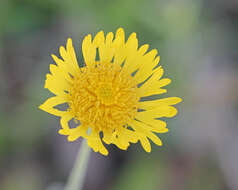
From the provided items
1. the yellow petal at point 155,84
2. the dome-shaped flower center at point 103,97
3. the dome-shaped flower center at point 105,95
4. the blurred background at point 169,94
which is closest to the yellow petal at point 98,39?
the dome-shaped flower center at point 103,97

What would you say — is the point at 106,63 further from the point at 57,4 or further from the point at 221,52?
the point at 221,52

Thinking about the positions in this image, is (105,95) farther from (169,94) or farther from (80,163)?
(169,94)

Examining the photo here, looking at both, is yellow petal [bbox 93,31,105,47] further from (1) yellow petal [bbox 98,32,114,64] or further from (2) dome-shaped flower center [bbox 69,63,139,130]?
(2) dome-shaped flower center [bbox 69,63,139,130]

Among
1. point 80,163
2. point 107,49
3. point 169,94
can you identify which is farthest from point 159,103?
point 169,94

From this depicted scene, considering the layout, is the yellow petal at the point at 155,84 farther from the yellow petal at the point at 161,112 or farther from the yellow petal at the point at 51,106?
the yellow petal at the point at 51,106

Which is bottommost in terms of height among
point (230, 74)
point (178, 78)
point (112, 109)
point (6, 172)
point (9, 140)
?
point (6, 172)

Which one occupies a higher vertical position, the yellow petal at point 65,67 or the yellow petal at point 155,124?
the yellow petal at point 65,67

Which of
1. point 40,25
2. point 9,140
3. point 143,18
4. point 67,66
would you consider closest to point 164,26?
point 143,18
